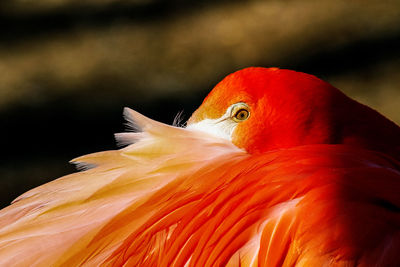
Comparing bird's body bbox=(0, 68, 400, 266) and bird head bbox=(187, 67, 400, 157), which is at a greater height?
bird head bbox=(187, 67, 400, 157)

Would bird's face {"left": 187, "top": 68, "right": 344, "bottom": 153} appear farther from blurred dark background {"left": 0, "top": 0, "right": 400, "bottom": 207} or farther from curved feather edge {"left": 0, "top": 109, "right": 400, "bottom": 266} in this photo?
blurred dark background {"left": 0, "top": 0, "right": 400, "bottom": 207}

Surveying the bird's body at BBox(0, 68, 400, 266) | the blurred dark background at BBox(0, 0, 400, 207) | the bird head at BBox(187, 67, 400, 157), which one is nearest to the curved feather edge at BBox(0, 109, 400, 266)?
the bird's body at BBox(0, 68, 400, 266)

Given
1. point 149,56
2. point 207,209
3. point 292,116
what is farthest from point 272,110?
point 149,56

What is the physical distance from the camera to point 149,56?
1737 mm

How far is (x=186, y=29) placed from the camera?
1.76 metres

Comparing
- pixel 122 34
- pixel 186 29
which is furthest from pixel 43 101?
pixel 186 29

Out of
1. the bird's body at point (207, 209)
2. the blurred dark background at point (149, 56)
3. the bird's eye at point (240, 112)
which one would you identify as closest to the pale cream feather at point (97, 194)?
the bird's body at point (207, 209)

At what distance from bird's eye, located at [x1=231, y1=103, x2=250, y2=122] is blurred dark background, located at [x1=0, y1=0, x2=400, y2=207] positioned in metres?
0.61

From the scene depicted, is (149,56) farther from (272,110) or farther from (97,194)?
(97,194)

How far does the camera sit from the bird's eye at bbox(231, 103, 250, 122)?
1023 millimetres

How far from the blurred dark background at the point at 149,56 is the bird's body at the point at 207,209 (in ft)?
2.35

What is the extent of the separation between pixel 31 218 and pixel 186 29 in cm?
107

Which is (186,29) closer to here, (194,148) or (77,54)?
(77,54)

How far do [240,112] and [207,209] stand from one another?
1.10 ft
